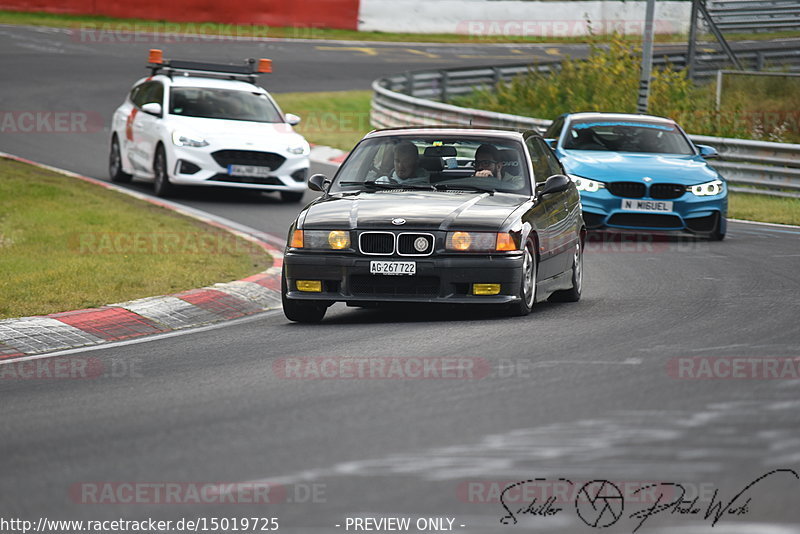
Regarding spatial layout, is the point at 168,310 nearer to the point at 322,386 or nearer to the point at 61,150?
the point at 322,386

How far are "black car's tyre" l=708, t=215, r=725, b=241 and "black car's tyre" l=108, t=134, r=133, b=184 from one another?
28.4 ft

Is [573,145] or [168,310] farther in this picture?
[573,145]

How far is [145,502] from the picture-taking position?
209 inches

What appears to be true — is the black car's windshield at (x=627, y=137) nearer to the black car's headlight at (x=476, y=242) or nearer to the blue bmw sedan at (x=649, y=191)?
the blue bmw sedan at (x=649, y=191)

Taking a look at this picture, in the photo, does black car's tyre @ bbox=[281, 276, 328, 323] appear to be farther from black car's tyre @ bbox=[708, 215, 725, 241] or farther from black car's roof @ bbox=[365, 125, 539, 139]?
black car's tyre @ bbox=[708, 215, 725, 241]

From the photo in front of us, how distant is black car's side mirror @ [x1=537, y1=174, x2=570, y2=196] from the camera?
35.3ft

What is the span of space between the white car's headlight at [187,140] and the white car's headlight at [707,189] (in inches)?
260

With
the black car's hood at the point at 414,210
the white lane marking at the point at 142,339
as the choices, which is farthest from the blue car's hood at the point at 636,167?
the white lane marking at the point at 142,339

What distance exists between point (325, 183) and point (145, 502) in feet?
20.8

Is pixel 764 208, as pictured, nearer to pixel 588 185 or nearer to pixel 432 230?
pixel 588 185

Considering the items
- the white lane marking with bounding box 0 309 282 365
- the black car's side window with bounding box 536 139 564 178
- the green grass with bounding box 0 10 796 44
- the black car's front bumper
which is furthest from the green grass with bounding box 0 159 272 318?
the green grass with bounding box 0 10 796 44

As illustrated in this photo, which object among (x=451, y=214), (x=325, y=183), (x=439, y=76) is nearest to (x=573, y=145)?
(x=325, y=183)

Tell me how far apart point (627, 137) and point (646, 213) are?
1725mm

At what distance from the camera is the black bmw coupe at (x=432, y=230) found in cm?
979
